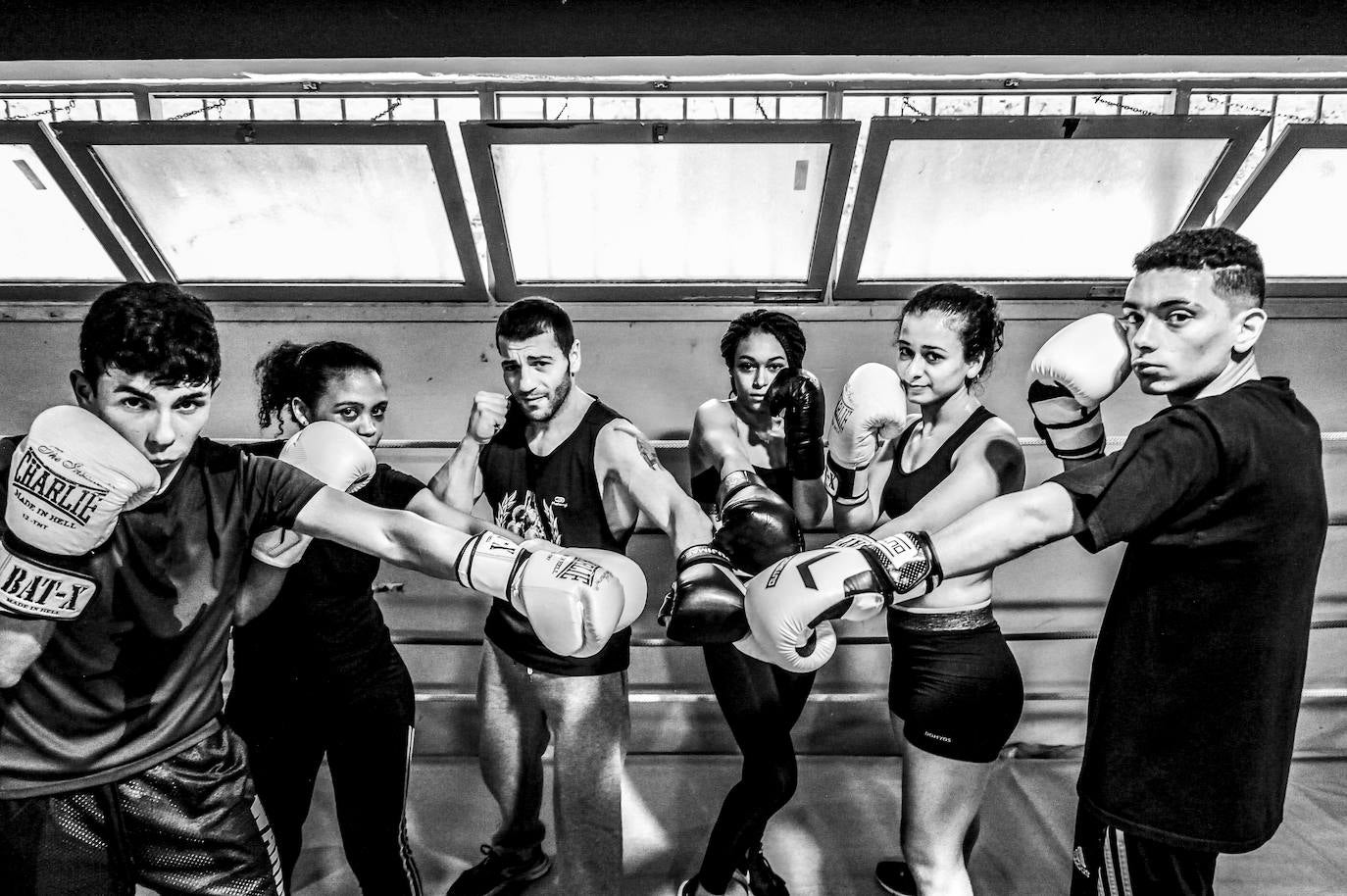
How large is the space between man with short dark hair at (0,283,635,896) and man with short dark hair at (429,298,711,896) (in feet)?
2.19

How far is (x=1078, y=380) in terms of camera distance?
Result: 156cm

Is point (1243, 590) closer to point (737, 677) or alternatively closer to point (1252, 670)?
point (1252, 670)

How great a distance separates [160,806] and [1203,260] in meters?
2.26

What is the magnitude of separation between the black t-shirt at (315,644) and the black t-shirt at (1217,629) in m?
1.70

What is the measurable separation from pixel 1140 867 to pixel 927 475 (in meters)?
0.91

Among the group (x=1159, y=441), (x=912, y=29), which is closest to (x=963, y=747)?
(x=1159, y=441)

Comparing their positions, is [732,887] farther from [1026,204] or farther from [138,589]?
[1026,204]

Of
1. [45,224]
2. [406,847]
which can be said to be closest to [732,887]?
[406,847]

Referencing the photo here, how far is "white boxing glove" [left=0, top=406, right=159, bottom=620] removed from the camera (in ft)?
3.76

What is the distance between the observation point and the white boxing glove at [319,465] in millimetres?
1513

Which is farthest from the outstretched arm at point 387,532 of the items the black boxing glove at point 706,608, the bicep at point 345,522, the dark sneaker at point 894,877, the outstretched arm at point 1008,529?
the dark sneaker at point 894,877

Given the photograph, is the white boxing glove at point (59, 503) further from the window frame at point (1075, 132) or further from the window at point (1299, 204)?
the window at point (1299, 204)

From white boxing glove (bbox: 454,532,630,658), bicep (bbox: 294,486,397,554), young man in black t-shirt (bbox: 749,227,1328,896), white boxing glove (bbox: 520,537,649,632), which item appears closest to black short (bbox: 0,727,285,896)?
bicep (bbox: 294,486,397,554)

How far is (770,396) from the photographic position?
2.15 m
